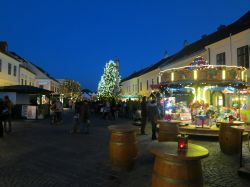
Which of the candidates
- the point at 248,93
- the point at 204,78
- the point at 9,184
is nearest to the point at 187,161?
the point at 9,184

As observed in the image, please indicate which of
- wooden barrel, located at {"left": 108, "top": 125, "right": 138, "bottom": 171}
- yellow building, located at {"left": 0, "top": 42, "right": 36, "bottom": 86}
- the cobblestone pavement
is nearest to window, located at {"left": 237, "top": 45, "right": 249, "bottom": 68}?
the cobblestone pavement

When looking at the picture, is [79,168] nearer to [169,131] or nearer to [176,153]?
[169,131]

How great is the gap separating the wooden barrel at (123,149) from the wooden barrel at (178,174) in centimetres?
305

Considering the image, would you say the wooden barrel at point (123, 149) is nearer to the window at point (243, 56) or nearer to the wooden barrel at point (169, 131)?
the wooden barrel at point (169, 131)

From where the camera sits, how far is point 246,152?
30.3 feet

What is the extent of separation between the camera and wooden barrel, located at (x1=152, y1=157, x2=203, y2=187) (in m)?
3.62

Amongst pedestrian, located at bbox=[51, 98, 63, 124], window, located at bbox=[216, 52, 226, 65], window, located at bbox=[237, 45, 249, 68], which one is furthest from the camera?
window, located at bbox=[216, 52, 226, 65]

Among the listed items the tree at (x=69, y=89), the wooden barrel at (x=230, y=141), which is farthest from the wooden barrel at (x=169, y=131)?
the tree at (x=69, y=89)

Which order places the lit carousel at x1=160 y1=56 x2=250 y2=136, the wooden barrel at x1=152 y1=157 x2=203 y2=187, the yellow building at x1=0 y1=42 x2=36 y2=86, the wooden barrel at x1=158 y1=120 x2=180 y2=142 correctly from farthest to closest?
the yellow building at x1=0 y1=42 x2=36 y2=86 → the lit carousel at x1=160 y1=56 x2=250 y2=136 → the wooden barrel at x1=158 y1=120 x2=180 y2=142 → the wooden barrel at x1=152 y1=157 x2=203 y2=187

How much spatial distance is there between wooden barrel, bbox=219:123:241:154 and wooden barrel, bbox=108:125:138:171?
3.63 m

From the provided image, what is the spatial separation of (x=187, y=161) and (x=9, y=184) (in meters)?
3.76

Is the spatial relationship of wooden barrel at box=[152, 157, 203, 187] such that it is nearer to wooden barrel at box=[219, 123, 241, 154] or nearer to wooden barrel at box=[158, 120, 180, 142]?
wooden barrel at box=[158, 120, 180, 142]

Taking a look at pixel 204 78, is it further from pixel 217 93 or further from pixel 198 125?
pixel 217 93

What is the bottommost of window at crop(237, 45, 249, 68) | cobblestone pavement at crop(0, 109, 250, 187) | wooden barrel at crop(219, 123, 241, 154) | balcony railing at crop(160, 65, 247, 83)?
cobblestone pavement at crop(0, 109, 250, 187)
